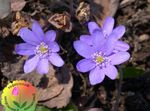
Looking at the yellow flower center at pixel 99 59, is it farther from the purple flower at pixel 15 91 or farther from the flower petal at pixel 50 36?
the purple flower at pixel 15 91

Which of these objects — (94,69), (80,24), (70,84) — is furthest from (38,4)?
(94,69)

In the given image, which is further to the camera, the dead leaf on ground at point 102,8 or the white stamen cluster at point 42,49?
the dead leaf on ground at point 102,8

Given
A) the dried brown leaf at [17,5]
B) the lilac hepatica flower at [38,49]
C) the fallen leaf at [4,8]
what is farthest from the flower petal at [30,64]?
the dried brown leaf at [17,5]

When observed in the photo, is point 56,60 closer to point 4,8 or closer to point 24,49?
point 24,49

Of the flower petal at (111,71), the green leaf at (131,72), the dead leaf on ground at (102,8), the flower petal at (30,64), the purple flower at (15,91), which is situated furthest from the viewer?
the dead leaf on ground at (102,8)

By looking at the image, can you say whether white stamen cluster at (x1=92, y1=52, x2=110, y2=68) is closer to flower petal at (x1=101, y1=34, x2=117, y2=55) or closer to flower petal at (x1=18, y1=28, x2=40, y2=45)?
flower petal at (x1=101, y1=34, x2=117, y2=55)

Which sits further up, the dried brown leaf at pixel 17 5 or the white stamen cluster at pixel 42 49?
the dried brown leaf at pixel 17 5

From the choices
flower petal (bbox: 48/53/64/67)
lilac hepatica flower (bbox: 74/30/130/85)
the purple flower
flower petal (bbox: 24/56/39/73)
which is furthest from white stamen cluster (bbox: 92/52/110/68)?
the purple flower

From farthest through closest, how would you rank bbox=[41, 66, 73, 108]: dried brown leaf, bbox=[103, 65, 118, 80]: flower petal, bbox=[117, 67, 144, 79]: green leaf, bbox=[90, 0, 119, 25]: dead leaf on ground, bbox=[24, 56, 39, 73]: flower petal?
bbox=[90, 0, 119, 25]: dead leaf on ground < bbox=[117, 67, 144, 79]: green leaf < bbox=[41, 66, 73, 108]: dried brown leaf < bbox=[24, 56, 39, 73]: flower petal < bbox=[103, 65, 118, 80]: flower petal
